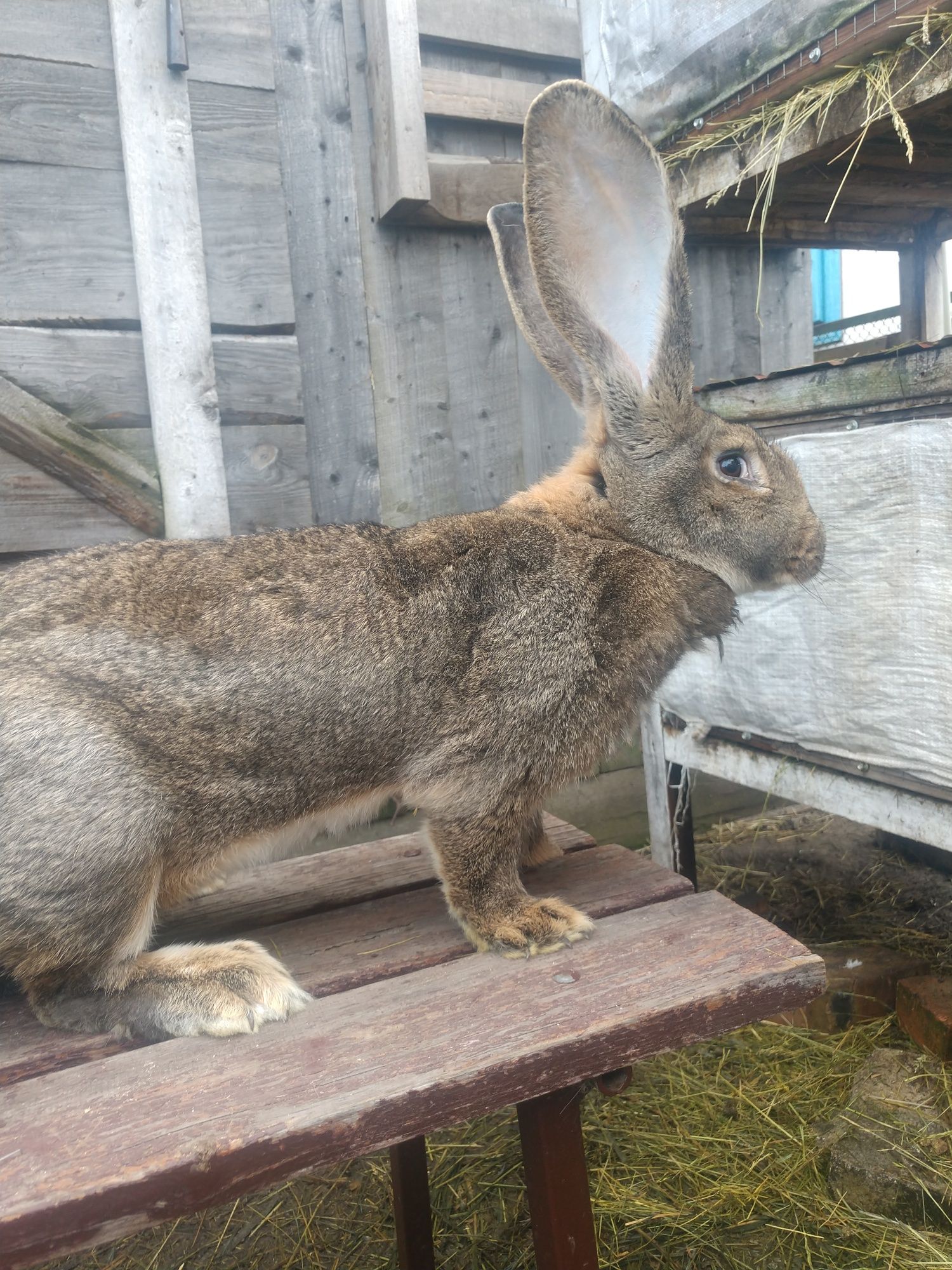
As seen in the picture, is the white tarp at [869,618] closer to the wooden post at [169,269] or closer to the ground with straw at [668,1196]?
the ground with straw at [668,1196]

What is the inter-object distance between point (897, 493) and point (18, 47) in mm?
2628

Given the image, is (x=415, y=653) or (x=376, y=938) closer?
(x=415, y=653)

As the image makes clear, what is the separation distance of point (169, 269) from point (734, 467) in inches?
69.8

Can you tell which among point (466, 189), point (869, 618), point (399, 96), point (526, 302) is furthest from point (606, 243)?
point (466, 189)

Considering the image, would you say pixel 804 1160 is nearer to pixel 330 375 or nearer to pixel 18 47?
pixel 330 375

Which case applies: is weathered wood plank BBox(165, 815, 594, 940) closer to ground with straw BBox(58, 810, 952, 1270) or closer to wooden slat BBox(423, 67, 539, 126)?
ground with straw BBox(58, 810, 952, 1270)

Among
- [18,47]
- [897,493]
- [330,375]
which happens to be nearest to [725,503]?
[897,493]

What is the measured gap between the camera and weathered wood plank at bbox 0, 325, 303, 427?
2564 mm

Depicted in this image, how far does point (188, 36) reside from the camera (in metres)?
2.70

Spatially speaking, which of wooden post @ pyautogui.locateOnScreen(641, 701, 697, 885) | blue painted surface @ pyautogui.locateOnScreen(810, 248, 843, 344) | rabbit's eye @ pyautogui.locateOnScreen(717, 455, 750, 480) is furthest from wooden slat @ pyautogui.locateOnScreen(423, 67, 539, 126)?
blue painted surface @ pyautogui.locateOnScreen(810, 248, 843, 344)

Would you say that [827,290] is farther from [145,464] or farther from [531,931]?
[531,931]

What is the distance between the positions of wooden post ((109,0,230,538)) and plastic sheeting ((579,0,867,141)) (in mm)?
1239

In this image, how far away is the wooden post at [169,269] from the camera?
259 centimetres

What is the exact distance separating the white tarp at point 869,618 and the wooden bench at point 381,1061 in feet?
2.60
